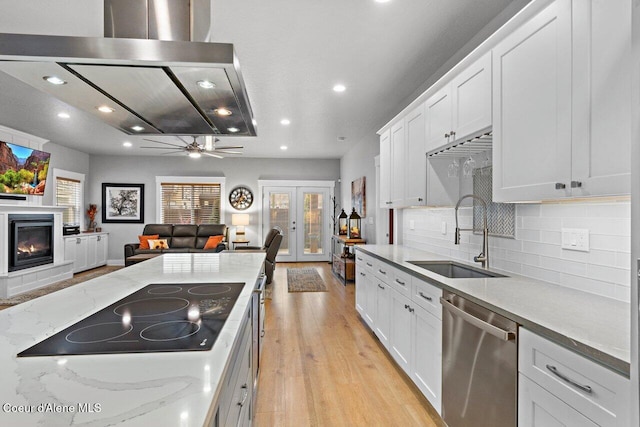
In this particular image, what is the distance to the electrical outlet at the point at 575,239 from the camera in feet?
5.46

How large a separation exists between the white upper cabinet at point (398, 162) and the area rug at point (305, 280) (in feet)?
8.57

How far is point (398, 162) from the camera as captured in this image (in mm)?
3525

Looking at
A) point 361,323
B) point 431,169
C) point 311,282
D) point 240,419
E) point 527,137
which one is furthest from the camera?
point 311,282

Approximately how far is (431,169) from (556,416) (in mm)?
1995

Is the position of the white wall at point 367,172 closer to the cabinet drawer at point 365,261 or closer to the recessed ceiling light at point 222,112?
the cabinet drawer at point 365,261

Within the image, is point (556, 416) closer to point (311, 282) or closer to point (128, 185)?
point (311, 282)

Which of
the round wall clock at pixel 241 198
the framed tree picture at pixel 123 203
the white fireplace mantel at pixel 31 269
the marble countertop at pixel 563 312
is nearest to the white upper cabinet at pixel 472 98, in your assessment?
the marble countertop at pixel 563 312

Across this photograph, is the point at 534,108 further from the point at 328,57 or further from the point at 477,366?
the point at 328,57

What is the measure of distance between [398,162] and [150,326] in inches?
114

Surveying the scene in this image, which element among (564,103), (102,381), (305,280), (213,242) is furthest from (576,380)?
(213,242)

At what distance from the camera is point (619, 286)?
4.90ft

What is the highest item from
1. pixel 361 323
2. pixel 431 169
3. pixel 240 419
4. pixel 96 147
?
pixel 96 147

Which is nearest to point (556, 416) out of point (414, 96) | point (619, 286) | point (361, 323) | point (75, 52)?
point (619, 286)

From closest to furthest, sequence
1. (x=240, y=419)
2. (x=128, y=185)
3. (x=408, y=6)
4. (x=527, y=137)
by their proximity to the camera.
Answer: (x=240, y=419)
(x=527, y=137)
(x=408, y=6)
(x=128, y=185)
